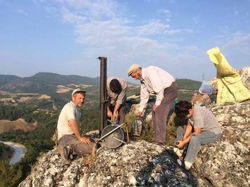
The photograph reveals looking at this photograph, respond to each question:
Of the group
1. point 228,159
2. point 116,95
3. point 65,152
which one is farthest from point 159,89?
point 65,152

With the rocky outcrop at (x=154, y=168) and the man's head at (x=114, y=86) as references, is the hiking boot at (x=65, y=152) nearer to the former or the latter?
the rocky outcrop at (x=154, y=168)

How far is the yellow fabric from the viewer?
7522mm

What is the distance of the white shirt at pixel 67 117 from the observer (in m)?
6.46

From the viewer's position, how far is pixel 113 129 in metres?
6.45

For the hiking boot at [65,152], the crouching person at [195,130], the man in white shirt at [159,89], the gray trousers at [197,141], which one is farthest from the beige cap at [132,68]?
the hiking boot at [65,152]

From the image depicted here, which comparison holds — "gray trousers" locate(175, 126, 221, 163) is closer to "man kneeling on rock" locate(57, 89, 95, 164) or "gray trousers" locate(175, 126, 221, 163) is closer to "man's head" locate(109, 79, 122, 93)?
"man kneeling on rock" locate(57, 89, 95, 164)

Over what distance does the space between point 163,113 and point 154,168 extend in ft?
6.70

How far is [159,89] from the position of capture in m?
6.79

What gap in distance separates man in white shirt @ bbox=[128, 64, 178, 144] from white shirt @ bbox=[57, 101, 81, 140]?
2145mm

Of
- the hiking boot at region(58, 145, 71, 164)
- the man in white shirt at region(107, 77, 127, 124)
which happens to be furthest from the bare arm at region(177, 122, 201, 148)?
the hiking boot at region(58, 145, 71, 164)

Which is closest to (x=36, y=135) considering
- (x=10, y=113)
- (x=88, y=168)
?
(x=10, y=113)

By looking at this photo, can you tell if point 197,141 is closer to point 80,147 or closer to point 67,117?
point 80,147

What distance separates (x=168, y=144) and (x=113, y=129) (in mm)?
1757

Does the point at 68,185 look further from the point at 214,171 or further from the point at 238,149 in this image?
the point at 238,149
